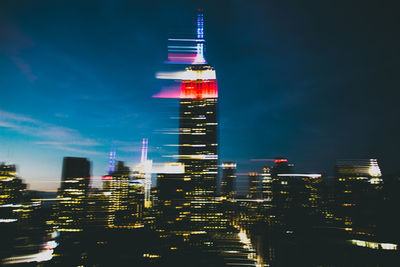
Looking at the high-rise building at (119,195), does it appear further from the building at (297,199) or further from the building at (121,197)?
the building at (297,199)

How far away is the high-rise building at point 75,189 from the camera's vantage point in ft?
57.6

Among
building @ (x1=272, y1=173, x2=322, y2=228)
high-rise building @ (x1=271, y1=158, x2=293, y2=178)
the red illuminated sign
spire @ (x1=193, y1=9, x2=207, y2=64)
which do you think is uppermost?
the red illuminated sign

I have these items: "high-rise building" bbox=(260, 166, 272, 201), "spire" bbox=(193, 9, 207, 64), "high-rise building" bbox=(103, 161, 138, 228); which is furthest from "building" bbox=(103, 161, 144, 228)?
"spire" bbox=(193, 9, 207, 64)

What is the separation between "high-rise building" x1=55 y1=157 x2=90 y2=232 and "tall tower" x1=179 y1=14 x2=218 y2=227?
9.41 m

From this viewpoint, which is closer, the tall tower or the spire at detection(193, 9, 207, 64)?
the spire at detection(193, 9, 207, 64)

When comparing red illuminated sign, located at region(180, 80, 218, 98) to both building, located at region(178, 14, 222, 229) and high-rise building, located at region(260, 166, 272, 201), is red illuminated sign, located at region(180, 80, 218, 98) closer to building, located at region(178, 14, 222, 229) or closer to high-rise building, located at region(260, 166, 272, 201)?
building, located at region(178, 14, 222, 229)

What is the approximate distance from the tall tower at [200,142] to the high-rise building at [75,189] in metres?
9.41

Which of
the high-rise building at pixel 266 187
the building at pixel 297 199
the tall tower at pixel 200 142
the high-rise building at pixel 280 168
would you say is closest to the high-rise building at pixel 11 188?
the tall tower at pixel 200 142

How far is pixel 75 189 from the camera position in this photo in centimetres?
1975

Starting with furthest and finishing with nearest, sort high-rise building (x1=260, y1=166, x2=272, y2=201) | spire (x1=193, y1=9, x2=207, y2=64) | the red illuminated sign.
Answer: high-rise building (x1=260, y1=166, x2=272, y2=201), the red illuminated sign, spire (x1=193, y1=9, x2=207, y2=64)

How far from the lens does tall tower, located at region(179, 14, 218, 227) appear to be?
43.3 feet

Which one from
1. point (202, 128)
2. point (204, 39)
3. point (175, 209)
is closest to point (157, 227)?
point (175, 209)

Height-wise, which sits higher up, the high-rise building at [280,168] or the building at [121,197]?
the high-rise building at [280,168]

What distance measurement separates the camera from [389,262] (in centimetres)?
885
